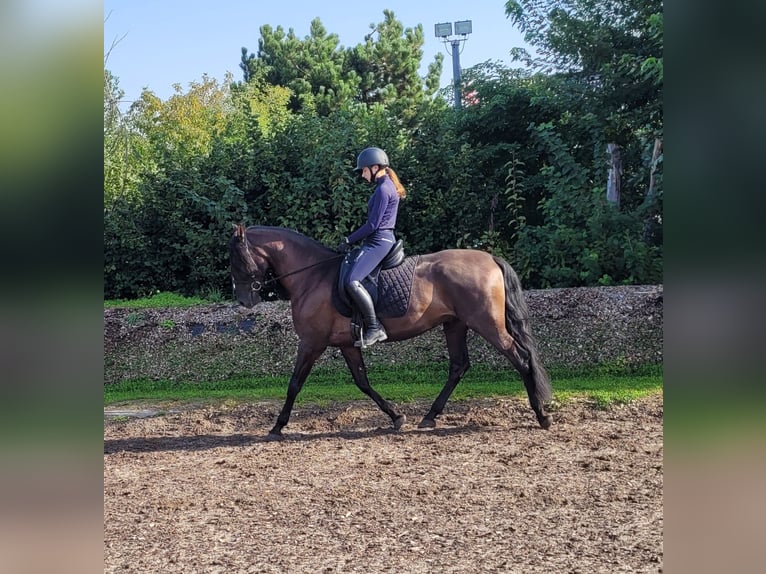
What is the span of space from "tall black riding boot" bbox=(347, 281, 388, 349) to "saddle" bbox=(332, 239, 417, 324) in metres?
0.08

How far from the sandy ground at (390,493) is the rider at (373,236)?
3.70ft

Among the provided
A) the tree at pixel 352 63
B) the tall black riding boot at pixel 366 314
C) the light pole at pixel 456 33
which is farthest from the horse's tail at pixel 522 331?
the tree at pixel 352 63

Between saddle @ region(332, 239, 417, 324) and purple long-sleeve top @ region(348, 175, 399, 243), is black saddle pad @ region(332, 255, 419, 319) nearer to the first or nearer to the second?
saddle @ region(332, 239, 417, 324)

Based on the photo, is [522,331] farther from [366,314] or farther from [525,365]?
[366,314]

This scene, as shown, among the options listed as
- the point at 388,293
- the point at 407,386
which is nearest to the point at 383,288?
the point at 388,293

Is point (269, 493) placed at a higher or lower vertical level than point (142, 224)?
lower

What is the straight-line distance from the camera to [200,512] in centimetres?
480

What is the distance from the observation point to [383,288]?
673 cm

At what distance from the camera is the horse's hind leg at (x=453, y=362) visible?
7.12m

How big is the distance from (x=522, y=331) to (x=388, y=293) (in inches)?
52.3
